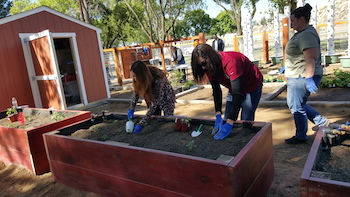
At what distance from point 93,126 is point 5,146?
146 centimetres

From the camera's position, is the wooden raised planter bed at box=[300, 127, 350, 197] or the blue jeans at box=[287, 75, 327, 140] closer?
the wooden raised planter bed at box=[300, 127, 350, 197]

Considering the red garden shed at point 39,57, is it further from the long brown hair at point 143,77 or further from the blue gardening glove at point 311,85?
the blue gardening glove at point 311,85

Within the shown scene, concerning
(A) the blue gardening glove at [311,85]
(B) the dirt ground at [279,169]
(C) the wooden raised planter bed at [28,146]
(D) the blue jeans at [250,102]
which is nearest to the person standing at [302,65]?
(A) the blue gardening glove at [311,85]

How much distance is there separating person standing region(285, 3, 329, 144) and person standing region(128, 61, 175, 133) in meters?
1.51

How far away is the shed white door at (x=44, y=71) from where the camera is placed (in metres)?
6.38

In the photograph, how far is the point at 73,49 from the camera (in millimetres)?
7168

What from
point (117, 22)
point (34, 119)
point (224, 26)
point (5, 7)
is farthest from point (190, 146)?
point (224, 26)

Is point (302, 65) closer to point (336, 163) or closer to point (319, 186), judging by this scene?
point (336, 163)

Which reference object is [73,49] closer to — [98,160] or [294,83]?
[98,160]

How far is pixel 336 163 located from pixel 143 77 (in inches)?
78.9

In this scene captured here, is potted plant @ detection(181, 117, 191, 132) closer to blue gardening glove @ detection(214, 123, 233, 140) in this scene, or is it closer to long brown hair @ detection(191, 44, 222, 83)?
blue gardening glove @ detection(214, 123, 233, 140)


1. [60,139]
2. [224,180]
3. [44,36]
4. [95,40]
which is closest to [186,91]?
[95,40]

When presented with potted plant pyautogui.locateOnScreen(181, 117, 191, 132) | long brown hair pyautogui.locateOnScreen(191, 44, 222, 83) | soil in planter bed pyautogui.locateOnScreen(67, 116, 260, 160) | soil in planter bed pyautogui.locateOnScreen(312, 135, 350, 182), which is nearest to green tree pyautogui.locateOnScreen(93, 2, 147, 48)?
soil in planter bed pyautogui.locateOnScreen(67, 116, 260, 160)

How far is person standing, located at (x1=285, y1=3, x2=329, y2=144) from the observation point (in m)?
2.86
